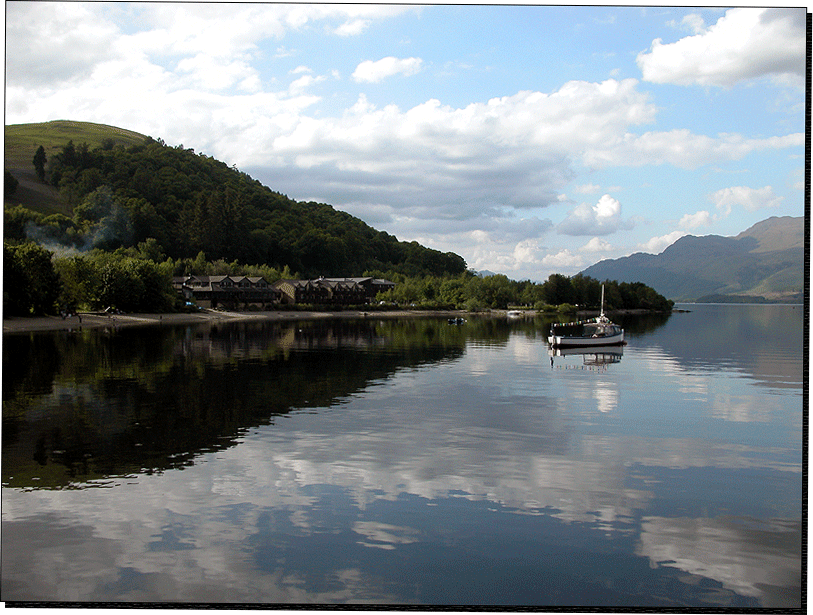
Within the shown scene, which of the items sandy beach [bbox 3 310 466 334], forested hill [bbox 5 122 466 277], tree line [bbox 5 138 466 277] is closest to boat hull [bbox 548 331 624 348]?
sandy beach [bbox 3 310 466 334]

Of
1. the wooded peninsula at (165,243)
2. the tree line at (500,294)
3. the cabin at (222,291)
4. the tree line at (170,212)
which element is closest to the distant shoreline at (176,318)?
the wooded peninsula at (165,243)

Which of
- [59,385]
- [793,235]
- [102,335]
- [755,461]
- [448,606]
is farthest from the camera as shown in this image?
[102,335]

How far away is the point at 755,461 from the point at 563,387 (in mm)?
14944

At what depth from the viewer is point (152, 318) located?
92562mm

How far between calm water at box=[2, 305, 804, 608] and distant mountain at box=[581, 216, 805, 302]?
17.7 ft

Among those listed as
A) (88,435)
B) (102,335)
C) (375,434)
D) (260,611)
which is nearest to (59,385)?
(88,435)

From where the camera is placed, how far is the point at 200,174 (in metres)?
170

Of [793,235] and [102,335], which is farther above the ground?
[793,235]

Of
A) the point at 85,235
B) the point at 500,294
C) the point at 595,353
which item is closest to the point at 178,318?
the point at 85,235

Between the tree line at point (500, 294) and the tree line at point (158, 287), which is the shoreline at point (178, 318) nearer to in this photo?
the tree line at point (158, 287)

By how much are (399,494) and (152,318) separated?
8795 cm

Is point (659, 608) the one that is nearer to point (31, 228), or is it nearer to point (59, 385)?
point (59, 385)

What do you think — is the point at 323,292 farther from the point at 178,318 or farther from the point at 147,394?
the point at 147,394

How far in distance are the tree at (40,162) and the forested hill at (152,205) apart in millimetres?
213
